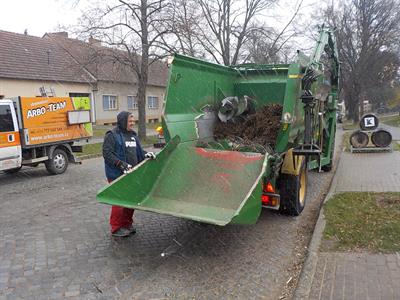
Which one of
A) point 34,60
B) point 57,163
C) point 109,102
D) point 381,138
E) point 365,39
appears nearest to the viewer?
point 57,163

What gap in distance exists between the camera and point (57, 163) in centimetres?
1029

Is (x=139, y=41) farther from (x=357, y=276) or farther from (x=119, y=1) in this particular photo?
(x=357, y=276)

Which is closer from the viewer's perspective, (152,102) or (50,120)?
(50,120)

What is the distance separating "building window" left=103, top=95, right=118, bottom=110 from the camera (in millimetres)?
29380

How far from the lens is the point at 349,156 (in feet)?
42.3

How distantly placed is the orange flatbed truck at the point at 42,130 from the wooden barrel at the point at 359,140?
8.73 meters

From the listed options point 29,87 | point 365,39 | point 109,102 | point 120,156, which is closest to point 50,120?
point 120,156

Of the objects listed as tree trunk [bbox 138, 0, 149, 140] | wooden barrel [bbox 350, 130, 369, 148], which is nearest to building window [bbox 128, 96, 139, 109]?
tree trunk [bbox 138, 0, 149, 140]

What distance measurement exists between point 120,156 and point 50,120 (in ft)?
17.4

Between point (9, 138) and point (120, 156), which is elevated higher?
point (120, 156)

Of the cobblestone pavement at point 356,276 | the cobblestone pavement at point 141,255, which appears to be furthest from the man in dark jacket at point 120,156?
the cobblestone pavement at point 356,276

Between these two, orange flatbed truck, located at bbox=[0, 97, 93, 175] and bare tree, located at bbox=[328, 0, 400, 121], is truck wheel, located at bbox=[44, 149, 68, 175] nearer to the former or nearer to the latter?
orange flatbed truck, located at bbox=[0, 97, 93, 175]

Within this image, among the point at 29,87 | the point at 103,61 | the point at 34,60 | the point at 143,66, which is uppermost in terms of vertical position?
the point at 34,60

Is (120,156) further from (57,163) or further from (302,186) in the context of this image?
(57,163)
